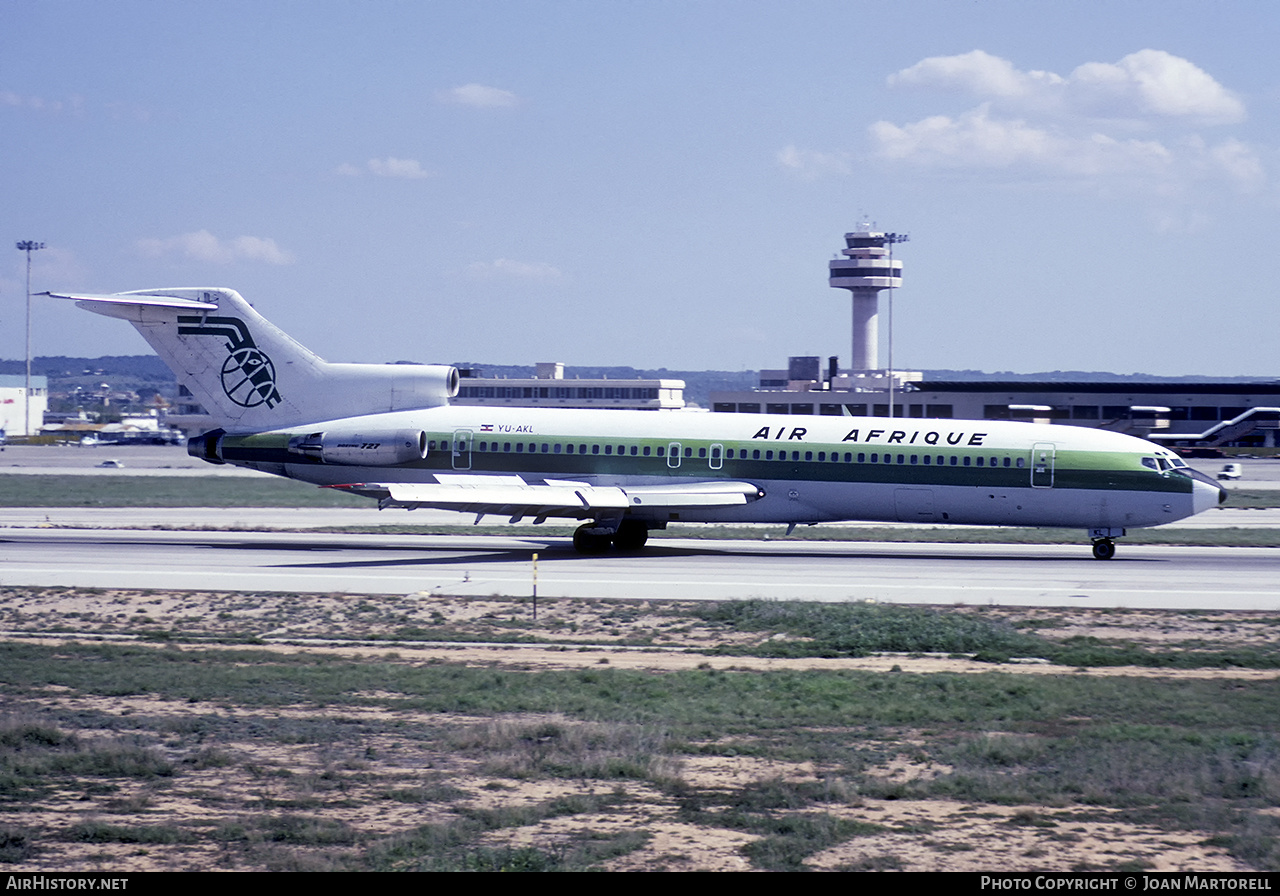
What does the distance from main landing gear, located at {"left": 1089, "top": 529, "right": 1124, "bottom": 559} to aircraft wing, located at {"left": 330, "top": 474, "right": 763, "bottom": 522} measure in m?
8.93

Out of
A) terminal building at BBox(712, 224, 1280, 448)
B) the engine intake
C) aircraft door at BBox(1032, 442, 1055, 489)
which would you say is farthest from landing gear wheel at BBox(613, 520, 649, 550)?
terminal building at BBox(712, 224, 1280, 448)

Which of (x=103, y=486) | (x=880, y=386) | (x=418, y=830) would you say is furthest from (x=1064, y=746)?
(x=880, y=386)

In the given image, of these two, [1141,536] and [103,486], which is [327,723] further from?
[103,486]

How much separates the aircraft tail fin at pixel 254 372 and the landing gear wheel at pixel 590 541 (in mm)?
6574

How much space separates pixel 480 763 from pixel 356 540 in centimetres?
2539

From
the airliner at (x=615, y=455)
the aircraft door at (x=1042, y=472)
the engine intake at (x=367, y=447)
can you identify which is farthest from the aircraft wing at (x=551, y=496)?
the aircraft door at (x=1042, y=472)

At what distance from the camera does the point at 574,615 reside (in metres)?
24.0

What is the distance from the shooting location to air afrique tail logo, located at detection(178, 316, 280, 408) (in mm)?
36938

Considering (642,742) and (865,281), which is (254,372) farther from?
(865,281)

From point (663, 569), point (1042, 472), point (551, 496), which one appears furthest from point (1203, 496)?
point (551, 496)

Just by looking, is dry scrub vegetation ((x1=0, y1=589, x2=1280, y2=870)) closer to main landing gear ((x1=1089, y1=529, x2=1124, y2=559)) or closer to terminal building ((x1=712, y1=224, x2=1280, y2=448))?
main landing gear ((x1=1089, y1=529, x2=1124, y2=559))

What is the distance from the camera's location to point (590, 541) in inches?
1367

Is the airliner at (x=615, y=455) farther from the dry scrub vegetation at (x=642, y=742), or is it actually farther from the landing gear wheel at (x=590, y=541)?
the dry scrub vegetation at (x=642, y=742)
